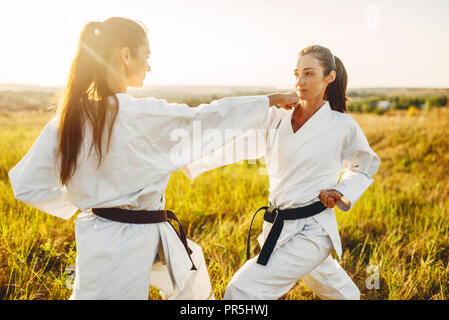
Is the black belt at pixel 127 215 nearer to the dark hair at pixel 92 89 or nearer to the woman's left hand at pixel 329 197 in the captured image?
the dark hair at pixel 92 89

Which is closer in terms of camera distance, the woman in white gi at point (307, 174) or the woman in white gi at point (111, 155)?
the woman in white gi at point (111, 155)

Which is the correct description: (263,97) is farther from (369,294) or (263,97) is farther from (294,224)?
(369,294)

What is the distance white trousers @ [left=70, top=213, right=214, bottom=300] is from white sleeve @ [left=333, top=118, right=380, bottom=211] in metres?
1.21

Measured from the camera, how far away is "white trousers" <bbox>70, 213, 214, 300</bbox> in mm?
1726

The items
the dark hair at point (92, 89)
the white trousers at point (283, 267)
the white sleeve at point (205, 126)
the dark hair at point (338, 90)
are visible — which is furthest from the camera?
the dark hair at point (338, 90)

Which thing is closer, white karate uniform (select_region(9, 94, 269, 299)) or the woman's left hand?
white karate uniform (select_region(9, 94, 269, 299))

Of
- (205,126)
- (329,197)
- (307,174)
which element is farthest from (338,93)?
(205,126)

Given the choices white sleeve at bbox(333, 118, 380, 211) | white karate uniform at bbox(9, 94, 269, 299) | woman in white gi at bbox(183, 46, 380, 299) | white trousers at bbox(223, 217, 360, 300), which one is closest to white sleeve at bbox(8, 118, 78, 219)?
white karate uniform at bbox(9, 94, 269, 299)

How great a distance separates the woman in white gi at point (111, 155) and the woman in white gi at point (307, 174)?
1.87ft

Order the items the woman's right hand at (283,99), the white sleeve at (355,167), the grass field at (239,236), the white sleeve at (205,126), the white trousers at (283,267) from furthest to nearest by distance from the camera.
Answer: the grass field at (239,236), the white sleeve at (355,167), the woman's right hand at (283,99), the white trousers at (283,267), the white sleeve at (205,126)

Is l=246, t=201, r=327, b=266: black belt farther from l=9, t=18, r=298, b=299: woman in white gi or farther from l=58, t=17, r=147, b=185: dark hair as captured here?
l=58, t=17, r=147, b=185: dark hair

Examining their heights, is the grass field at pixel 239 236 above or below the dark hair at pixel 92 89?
below

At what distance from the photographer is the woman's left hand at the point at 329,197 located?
2.19m

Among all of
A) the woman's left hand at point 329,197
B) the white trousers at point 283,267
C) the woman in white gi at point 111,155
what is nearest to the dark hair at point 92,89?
the woman in white gi at point 111,155
